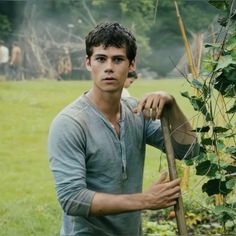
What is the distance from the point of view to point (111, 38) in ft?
7.51

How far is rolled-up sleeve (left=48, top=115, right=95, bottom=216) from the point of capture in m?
2.06

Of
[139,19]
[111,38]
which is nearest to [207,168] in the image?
[111,38]

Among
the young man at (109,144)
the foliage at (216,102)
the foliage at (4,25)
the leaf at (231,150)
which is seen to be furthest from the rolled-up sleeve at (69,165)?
the foliage at (4,25)

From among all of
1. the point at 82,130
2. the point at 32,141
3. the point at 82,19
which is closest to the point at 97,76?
the point at 82,130

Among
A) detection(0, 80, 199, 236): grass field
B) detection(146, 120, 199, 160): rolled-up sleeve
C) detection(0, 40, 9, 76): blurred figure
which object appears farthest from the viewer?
detection(0, 40, 9, 76): blurred figure

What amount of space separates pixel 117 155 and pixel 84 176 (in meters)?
0.20

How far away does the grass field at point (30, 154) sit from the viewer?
4953mm

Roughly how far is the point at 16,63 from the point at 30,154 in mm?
6544

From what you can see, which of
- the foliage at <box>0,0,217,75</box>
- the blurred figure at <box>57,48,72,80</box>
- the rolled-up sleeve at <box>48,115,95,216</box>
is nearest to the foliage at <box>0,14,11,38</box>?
the foliage at <box>0,0,217,75</box>

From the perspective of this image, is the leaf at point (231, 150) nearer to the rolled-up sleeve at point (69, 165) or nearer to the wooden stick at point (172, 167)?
the wooden stick at point (172, 167)

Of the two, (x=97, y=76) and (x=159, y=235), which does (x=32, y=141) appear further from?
(x=97, y=76)

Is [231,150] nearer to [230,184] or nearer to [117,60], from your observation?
[230,184]

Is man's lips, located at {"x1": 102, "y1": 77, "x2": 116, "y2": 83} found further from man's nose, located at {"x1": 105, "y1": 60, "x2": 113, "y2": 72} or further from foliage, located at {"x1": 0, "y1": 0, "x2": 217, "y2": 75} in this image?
foliage, located at {"x1": 0, "y1": 0, "x2": 217, "y2": 75}

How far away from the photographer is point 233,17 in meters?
2.00
